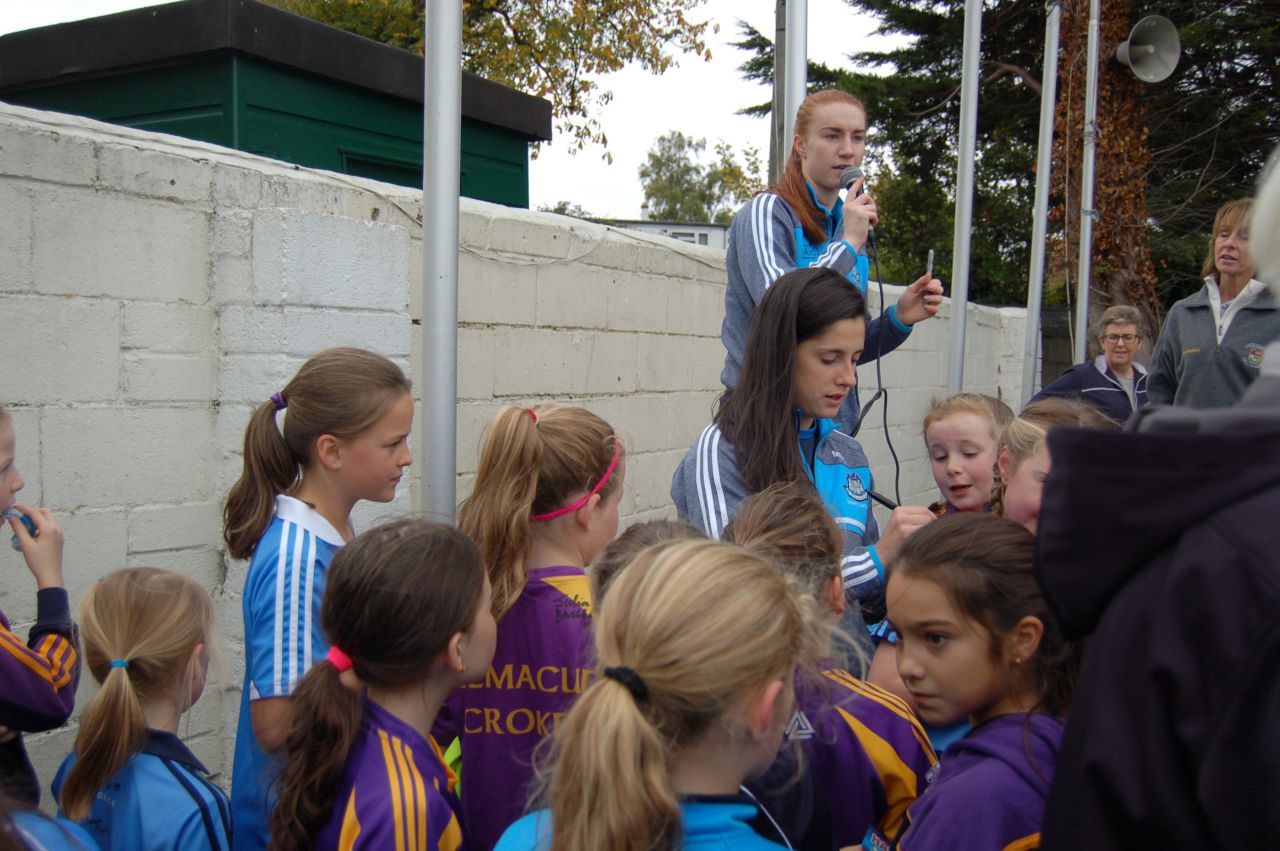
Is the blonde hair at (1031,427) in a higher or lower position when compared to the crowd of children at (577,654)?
higher

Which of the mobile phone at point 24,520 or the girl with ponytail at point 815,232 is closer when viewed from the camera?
the mobile phone at point 24,520

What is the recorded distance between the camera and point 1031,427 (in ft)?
8.57

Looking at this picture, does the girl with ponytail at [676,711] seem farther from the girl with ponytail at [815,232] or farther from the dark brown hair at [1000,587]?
the girl with ponytail at [815,232]

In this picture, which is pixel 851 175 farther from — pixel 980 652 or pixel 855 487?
pixel 980 652

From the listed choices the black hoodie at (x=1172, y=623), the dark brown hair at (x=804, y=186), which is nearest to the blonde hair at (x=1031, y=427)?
the dark brown hair at (x=804, y=186)

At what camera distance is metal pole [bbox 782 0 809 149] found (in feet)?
12.9

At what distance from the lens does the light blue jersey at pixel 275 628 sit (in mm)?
2062

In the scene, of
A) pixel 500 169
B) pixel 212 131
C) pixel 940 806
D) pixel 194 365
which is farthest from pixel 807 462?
pixel 500 169

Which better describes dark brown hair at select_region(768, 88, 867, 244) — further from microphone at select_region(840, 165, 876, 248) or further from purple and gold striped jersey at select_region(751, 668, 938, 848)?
purple and gold striped jersey at select_region(751, 668, 938, 848)

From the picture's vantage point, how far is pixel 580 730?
1.39 metres

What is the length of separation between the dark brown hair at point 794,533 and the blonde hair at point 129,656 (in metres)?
1.11

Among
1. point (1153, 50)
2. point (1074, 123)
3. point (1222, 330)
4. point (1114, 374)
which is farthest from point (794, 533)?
point (1074, 123)

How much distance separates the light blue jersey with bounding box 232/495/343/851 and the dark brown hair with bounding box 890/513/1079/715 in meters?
1.18

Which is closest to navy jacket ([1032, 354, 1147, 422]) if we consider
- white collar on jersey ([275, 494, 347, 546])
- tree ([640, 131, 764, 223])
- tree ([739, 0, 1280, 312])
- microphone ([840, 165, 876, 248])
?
microphone ([840, 165, 876, 248])
